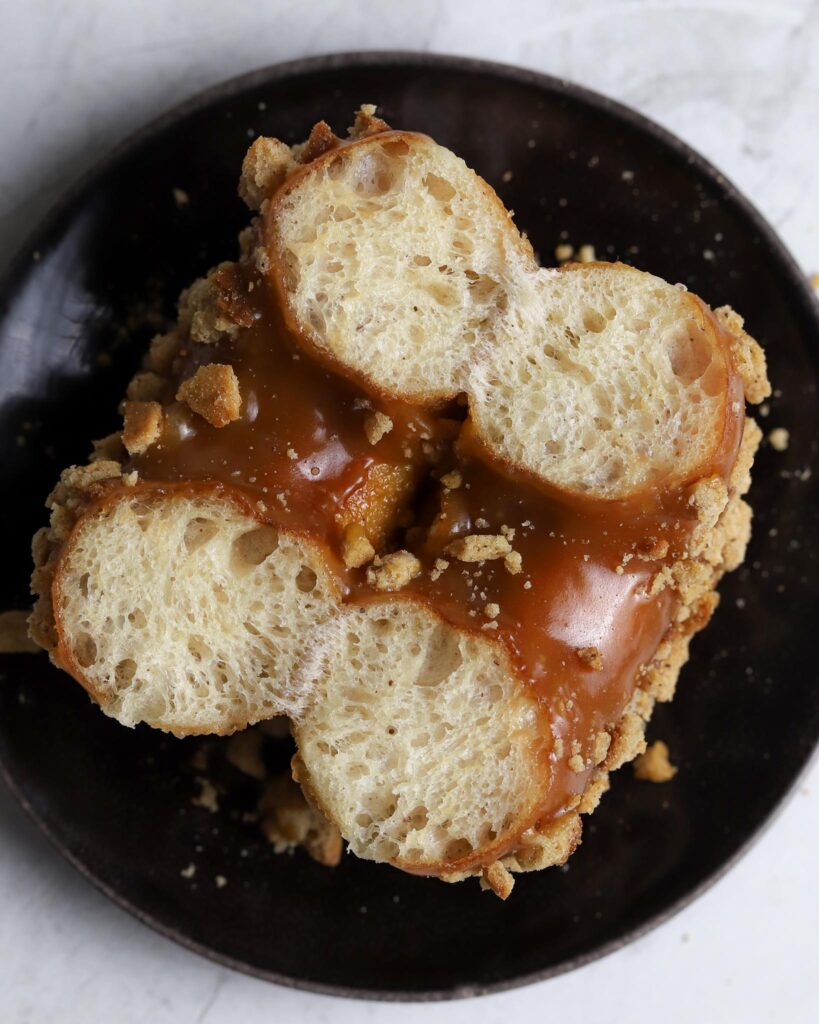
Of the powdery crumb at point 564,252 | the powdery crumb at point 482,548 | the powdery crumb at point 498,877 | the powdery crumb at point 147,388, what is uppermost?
the powdery crumb at point 564,252

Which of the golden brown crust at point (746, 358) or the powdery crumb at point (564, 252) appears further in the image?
the powdery crumb at point (564, 252)

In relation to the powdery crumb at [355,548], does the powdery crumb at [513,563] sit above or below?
above

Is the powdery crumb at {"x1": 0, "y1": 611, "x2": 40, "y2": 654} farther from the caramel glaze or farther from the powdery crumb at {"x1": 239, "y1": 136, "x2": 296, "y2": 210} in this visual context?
the powdery crumb at {"x1": 239, "y1": 136, "x2": 296, "y2": 210}

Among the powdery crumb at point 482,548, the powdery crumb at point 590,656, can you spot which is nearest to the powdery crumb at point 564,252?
the powdery crumb at point 482,548

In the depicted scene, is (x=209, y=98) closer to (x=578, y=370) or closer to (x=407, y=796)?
(x=578, y=370)

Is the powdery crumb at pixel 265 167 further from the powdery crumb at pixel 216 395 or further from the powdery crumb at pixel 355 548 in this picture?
the powdery crumb at pixel 355 548

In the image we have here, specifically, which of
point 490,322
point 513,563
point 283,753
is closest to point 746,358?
point 490,322

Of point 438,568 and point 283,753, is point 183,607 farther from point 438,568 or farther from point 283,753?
point 283,753
